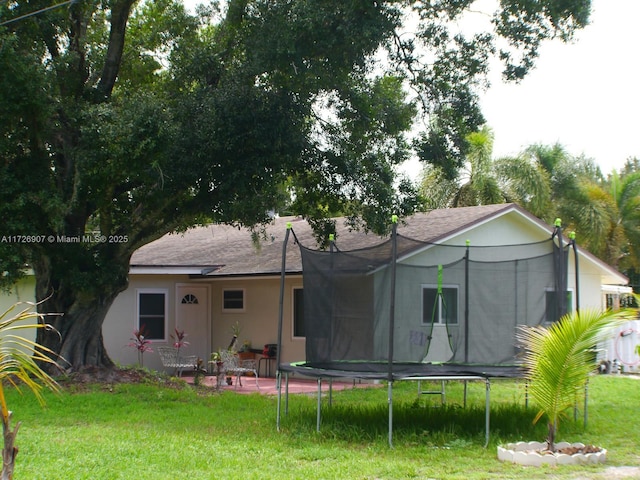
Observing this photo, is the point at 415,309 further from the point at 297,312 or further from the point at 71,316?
the point at 297,312

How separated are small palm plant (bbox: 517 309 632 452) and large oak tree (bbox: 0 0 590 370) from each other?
571 centimetres

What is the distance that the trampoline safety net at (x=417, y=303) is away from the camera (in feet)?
33.7

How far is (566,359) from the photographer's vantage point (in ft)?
28.8

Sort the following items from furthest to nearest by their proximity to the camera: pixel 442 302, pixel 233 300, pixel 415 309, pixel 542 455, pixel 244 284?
pixel 233 300 → pixel 244 284 → pixel 442 302 → pixel 415 309 → pixel 542 455

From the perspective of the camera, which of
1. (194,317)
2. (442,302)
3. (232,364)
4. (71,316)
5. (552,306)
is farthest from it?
(194,317)

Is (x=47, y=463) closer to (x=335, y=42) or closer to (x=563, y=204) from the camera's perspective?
(x=335, y=42)

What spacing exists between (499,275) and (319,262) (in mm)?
2504

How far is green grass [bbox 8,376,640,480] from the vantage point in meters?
8.05

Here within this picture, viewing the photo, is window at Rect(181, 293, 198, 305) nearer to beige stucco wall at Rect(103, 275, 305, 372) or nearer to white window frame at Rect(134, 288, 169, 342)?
beige stucco wall at Rect(103, 275, 305, 372)

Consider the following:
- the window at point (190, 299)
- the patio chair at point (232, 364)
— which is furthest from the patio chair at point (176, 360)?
the window at point (190, 299)

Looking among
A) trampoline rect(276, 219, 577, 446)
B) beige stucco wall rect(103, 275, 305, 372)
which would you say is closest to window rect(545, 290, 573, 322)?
trampoline rect(276, 219, 577, 446)

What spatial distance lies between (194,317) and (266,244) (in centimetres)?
278

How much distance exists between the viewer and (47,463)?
827cm

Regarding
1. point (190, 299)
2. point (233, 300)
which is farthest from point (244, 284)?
point (190, 299)
